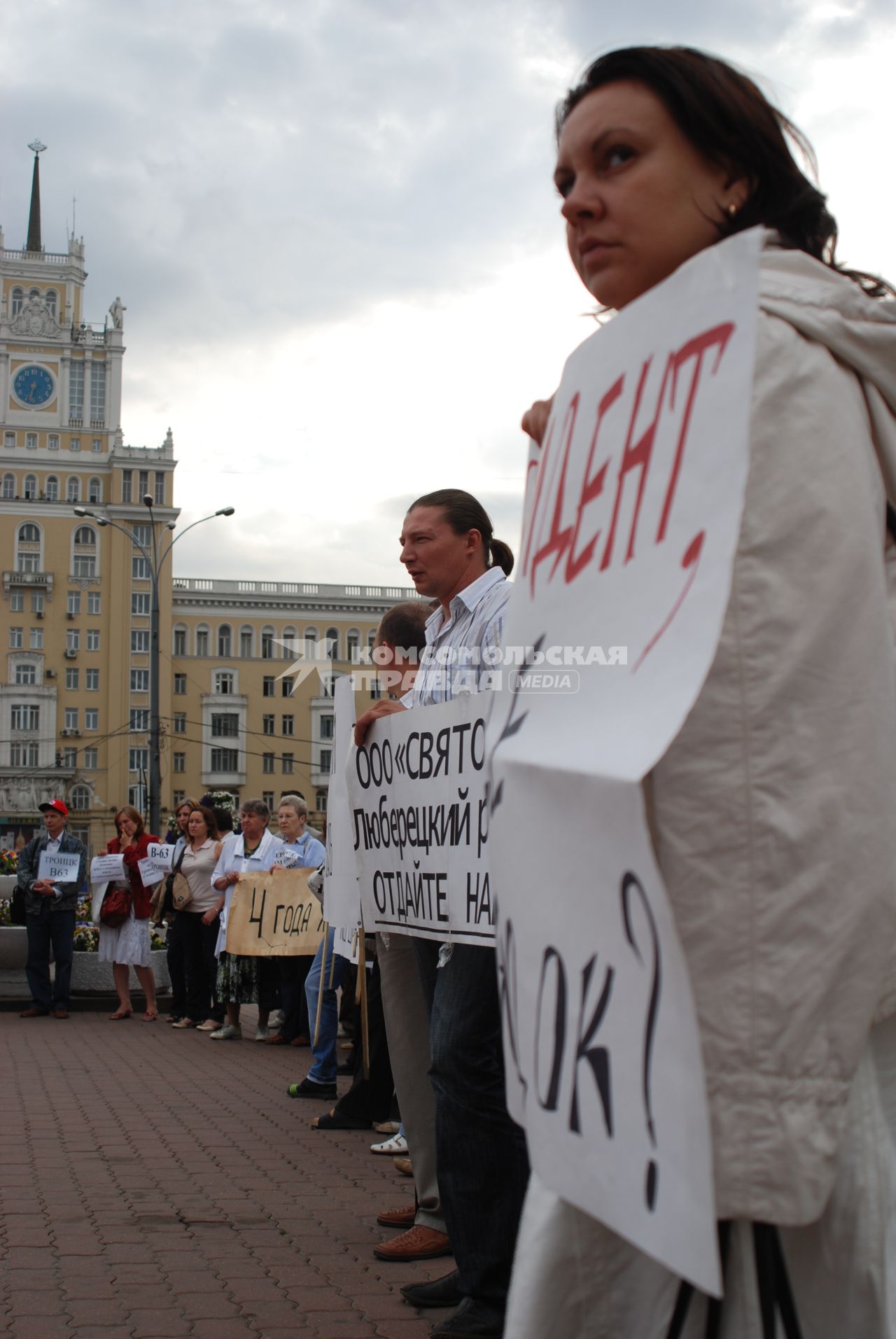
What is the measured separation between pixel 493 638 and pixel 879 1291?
2502mm

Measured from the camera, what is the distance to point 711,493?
1.26m

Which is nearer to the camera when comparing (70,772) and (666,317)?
(666,317)

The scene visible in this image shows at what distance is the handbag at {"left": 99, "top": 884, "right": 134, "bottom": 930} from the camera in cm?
1409

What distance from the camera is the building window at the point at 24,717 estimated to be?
85812mm

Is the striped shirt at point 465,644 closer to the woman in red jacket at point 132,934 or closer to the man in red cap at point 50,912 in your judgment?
the woman in red jacket at point 132,934

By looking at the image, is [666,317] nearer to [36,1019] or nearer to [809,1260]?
[809,1260]

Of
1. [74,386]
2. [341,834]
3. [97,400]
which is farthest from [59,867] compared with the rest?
→ [74,386]

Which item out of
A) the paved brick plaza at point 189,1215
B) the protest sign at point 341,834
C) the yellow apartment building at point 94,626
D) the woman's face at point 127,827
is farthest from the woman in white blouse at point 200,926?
the yellow apartment building at point 94,626

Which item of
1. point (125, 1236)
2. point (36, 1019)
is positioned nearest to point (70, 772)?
point (36, 1019)

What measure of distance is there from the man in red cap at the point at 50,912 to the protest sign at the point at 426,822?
1081cm

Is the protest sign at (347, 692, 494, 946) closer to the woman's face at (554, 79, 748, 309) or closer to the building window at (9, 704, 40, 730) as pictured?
the woman's face at (554, 79, 748, 309)

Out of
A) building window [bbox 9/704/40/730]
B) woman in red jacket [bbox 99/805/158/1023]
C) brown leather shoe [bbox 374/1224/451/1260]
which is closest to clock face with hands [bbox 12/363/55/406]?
building window [bbox 9/704/40/730]

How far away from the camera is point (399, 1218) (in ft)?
16.0

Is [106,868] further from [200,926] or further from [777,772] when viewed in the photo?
[777,772]
